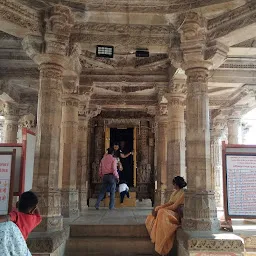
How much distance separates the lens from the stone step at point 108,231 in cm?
637

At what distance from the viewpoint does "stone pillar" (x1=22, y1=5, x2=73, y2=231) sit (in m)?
5.77

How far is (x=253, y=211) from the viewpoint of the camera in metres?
5.51

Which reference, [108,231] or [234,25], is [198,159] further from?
[234,25]

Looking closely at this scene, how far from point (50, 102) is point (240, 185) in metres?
3.81

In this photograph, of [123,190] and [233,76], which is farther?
[123,190]

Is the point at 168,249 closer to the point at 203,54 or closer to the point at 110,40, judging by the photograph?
the point at 203,54

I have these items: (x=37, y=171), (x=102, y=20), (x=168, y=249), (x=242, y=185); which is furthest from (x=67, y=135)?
(x=242, y=185)

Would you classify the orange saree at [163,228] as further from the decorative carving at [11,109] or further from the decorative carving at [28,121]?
the decorative carving at [28,121]

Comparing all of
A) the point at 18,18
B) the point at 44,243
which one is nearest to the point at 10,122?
the point at 18,18

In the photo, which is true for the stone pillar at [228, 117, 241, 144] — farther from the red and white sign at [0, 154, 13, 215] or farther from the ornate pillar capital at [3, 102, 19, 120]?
the red and white sign at [0, 154, 13, 215]

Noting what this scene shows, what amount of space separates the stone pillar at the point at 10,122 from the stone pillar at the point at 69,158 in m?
4.47

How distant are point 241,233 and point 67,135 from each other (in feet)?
16.6

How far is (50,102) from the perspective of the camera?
6.00m

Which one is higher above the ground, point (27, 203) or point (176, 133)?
point (176, 133)
